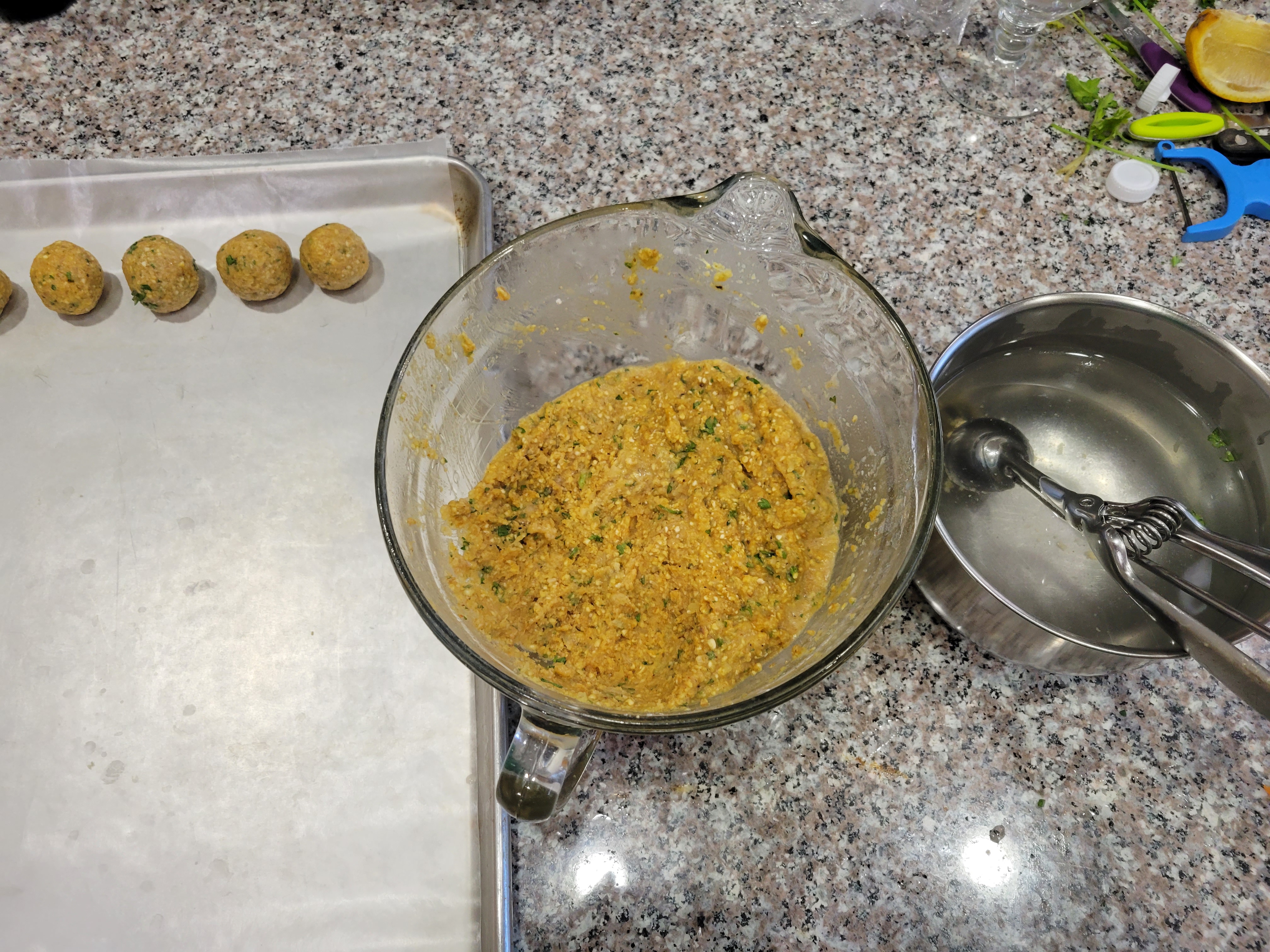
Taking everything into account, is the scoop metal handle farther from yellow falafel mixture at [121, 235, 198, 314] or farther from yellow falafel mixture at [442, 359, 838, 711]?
yellow falafel mixture at [121, 235, 198, 314]

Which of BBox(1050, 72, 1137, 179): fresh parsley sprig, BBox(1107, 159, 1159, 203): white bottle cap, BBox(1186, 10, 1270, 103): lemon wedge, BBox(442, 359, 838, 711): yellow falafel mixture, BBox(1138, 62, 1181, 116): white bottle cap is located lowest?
BBox(442, 359, 838, 711): yellow falafel mixture

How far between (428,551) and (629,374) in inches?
16.5

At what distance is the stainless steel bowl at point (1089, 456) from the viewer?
110cm

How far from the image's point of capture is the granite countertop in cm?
109

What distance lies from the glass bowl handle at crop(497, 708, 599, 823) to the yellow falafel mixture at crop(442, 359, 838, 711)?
5cm

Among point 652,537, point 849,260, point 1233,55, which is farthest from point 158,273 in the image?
point 1233,55

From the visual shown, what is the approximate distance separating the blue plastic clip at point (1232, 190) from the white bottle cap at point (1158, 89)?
0.35 feet

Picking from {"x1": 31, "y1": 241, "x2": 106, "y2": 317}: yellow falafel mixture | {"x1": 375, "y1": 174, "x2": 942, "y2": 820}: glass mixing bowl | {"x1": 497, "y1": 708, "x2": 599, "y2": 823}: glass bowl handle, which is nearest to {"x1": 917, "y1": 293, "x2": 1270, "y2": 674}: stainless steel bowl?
{"x1": 375, "y1": 174, "x2": 942, "y2": 820}: glass mixing bowl

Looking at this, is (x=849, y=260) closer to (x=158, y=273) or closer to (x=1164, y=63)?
(x=1164, y=63)

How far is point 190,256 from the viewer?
1.42 meters

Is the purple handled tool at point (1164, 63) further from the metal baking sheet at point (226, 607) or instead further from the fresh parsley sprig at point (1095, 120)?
the metal baking sheet at point (226, 607)

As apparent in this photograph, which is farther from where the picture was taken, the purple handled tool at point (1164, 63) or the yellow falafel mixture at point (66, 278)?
the purple handled tool at point (1164, 63)

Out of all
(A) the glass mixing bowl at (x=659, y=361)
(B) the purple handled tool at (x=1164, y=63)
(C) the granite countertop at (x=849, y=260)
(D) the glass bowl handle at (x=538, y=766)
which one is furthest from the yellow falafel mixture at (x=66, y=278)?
(B) the purple handled tool at (x=1164, y=63)

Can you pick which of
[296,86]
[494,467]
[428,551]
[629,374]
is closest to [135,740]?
[428,551]
